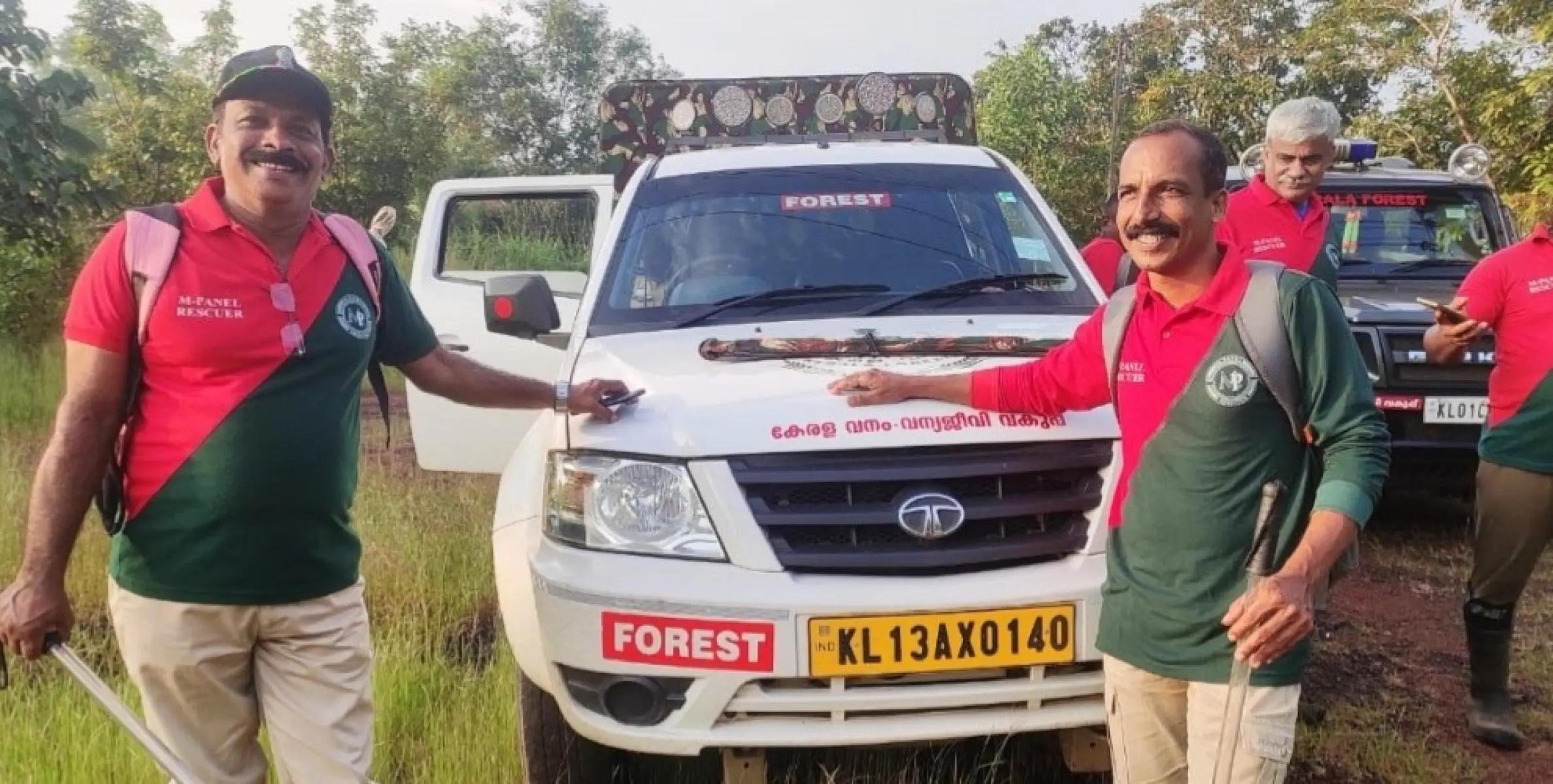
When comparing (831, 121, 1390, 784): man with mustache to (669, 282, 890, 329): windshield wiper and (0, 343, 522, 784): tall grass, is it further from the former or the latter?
(0, 343, 522, 784): tall grass

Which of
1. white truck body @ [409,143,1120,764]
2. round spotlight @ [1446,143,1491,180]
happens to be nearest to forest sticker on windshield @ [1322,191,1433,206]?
round spotlight @ [1446,143,1491,180]

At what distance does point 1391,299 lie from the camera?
589 centimetres

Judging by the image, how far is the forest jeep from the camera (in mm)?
5480

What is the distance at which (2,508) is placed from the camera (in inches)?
210

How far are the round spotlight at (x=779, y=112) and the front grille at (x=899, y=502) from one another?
10.00 ft

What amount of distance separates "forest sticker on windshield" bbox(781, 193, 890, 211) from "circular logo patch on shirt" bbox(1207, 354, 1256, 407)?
1.92 metres

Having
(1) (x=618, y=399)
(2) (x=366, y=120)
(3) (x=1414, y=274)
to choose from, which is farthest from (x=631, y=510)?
(2) (x=366, y=120)

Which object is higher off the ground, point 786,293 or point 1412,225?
point 1412,225

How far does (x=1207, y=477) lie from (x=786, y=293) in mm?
1627

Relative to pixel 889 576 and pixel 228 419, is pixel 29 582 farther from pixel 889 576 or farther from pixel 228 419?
pixel 889 576

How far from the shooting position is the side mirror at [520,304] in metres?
3.37

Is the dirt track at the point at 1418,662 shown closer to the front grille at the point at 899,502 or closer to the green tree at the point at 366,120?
the front grille at the point at 899,502

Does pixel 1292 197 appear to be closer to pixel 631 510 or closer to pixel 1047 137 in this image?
pixel 631 510

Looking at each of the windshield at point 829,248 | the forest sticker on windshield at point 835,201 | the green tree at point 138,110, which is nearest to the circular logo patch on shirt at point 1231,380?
the windshield at point 829,248
